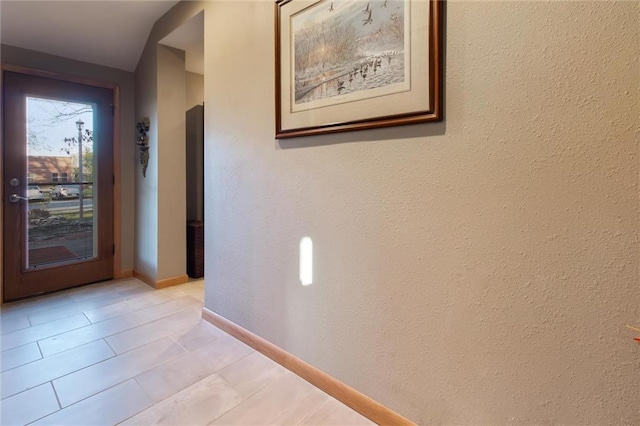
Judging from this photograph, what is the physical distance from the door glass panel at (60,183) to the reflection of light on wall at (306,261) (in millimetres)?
2613

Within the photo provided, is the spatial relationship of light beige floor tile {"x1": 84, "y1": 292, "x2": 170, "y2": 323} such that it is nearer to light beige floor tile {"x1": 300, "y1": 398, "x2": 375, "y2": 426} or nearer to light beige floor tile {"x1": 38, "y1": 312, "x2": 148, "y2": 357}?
light beige floor tile {"x1": 38, "y1": 312, "x2": 148, "y2": 357}

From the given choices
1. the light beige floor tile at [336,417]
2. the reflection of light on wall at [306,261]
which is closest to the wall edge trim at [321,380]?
the light beige floor tile at [336,417]

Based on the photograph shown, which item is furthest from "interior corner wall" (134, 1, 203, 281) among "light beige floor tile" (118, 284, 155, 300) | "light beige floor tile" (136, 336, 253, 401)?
"light beige floor tile" (136, 336, 253, 401)

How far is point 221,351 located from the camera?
6.56ft

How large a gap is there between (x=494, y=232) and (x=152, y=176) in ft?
9.89

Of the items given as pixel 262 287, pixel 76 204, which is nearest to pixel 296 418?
pixel 262 287

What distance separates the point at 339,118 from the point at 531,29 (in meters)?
0.77

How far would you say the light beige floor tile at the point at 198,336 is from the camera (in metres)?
2.08

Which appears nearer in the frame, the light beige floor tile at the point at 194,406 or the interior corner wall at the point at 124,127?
the light beige floor tile at the point at 194,406

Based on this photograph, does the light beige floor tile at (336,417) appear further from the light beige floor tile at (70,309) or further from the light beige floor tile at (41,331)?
the light beige floor tile at (70,309)

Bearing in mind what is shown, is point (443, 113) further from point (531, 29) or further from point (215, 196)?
point (215, 196)

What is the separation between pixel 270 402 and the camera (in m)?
1.54

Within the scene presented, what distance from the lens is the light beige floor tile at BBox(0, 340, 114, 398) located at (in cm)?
165

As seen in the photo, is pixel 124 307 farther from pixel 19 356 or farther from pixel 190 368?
pixel 190 368
